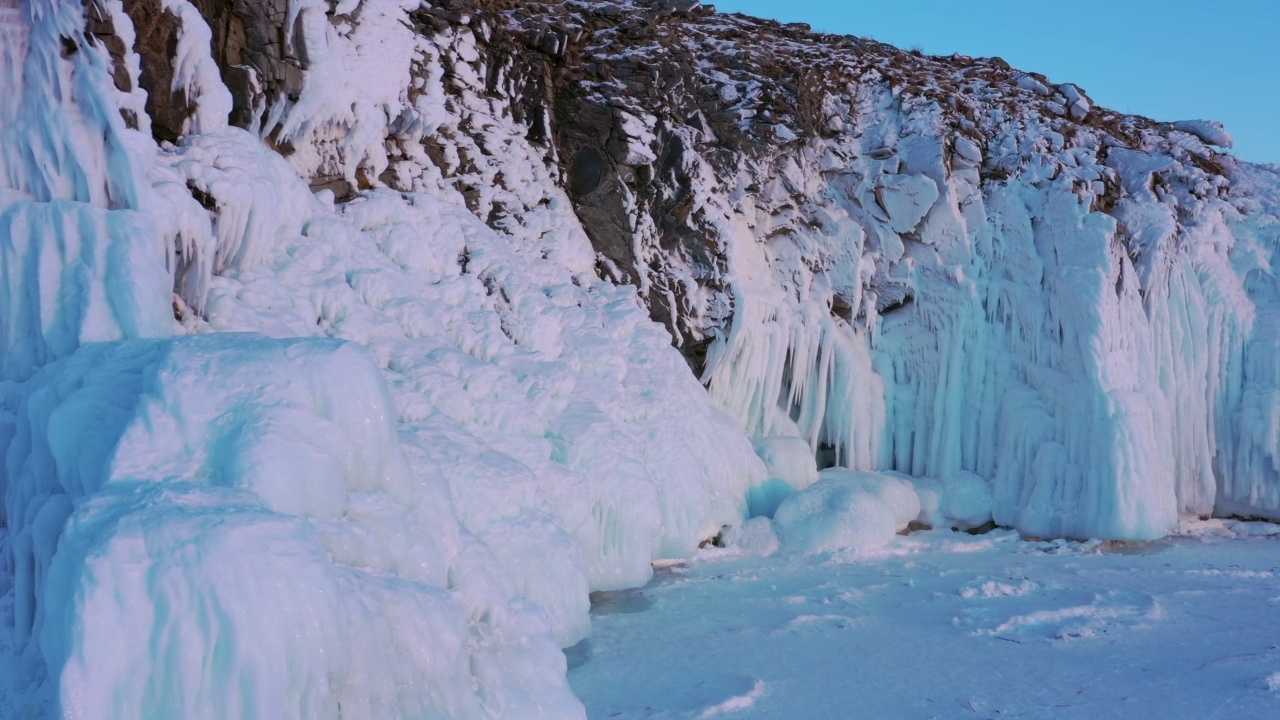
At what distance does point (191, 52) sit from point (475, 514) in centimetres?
494

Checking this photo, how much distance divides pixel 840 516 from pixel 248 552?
812 centimetres

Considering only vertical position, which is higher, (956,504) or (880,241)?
(880,241)

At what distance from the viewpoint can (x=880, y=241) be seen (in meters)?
13.9

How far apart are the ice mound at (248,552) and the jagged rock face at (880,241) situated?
6017 mm

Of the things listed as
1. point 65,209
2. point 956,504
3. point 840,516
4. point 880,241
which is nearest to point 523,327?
point 840,516

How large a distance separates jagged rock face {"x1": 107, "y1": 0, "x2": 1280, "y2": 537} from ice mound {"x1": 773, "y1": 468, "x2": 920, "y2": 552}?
147cm

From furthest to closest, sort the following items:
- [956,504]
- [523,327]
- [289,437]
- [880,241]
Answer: [880,241] < [956,504] < [523,327] < [289,437]

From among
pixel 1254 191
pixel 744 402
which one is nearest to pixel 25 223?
pixel 744 402

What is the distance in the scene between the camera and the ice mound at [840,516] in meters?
10.8

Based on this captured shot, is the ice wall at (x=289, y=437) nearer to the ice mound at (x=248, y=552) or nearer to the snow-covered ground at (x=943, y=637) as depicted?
the ice mound at (x=248, y=552)

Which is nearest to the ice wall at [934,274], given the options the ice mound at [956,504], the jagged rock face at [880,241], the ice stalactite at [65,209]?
the jagged rock face at [880,241]

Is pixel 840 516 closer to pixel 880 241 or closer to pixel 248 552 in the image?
pixel 880 241

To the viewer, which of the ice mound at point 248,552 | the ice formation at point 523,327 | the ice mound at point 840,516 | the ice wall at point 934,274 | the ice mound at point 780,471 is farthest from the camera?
the ice wall at point 934,274

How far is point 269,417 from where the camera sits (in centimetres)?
506
